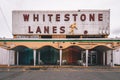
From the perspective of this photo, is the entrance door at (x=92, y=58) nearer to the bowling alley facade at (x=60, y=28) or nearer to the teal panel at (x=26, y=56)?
the bowling alley facade at (x=60, y=28)

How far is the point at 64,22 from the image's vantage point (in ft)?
145

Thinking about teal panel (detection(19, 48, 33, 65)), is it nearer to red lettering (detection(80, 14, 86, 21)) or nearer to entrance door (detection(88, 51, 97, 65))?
entrance door (detection(88, 51, 97, 65))

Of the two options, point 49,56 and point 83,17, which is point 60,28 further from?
point 49,56

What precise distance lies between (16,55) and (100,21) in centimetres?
1656

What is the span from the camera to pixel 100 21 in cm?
4422

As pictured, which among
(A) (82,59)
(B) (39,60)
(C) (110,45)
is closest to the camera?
(C) (110,45)

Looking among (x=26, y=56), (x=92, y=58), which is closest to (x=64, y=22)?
(x=92, y=58)

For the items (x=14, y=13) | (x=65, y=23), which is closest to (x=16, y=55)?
(x=14, y=13)

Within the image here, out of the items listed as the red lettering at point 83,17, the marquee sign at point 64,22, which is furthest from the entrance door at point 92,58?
the red lettering at point 83,17

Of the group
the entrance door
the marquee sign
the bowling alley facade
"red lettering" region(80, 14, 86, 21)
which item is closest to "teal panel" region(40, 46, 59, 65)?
the bowling alley facade

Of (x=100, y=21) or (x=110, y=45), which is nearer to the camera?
(x=110, y=45)

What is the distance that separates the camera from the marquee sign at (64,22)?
4394 centimetres

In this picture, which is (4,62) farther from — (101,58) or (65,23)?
(101,58)

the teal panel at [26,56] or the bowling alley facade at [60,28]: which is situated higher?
the bowling alley facade at [60,28]
